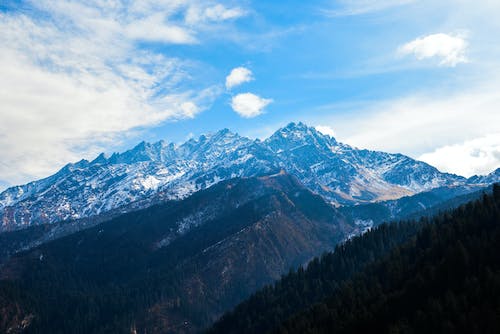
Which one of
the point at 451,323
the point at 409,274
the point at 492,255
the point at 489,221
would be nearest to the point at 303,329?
the point at 409,274

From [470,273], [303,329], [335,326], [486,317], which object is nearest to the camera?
[486,317]

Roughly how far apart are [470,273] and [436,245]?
1570 inches

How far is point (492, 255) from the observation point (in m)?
152

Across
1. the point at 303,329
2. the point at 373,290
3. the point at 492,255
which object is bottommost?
the point at 303,329

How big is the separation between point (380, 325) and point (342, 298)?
39.5m

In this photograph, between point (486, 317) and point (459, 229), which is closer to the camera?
point (486, 317)

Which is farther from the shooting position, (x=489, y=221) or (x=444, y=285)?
(x=489, y=221)

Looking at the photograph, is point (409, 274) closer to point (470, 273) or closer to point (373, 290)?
point (373, 290)

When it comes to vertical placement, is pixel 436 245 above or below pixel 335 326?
above

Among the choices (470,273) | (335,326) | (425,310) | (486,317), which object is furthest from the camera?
(335,326)

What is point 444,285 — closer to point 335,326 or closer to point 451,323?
point 451,323

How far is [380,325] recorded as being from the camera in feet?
481

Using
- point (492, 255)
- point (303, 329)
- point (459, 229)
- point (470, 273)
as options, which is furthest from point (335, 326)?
point (459, 229)

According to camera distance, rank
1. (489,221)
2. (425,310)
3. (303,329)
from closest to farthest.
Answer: (425,310) < (303,329) < (489,221)
